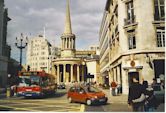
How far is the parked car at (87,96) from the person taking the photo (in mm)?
19709

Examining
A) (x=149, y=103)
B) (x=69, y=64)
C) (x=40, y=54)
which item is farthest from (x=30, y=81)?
(x=40, y=54)

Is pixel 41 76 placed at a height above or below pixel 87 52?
below

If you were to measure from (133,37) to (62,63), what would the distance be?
2379 inches

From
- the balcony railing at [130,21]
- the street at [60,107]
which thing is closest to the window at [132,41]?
the balcony railing at [130,21]

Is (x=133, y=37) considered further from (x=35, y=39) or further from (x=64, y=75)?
(x=35, y=39)


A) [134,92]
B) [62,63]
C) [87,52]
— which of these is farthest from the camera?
[87,52]

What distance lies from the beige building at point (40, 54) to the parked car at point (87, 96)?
306ft

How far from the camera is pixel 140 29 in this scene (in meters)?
26.7

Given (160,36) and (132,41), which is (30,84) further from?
(160,36)

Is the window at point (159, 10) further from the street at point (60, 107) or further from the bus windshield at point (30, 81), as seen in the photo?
the bus windshield at point (30, 81)

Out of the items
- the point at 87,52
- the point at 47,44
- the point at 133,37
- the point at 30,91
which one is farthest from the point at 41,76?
the point at 87,52

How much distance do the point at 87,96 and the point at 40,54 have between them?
332ft

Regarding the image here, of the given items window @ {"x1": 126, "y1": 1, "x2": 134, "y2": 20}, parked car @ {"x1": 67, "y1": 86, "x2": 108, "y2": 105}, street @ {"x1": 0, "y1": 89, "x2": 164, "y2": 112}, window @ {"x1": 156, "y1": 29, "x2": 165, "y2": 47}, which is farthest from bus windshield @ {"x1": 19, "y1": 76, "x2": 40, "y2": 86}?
window @ {"x1": 156, "y1": 29, "x2": 165, "y2": 47}

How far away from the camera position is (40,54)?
11931 cm
